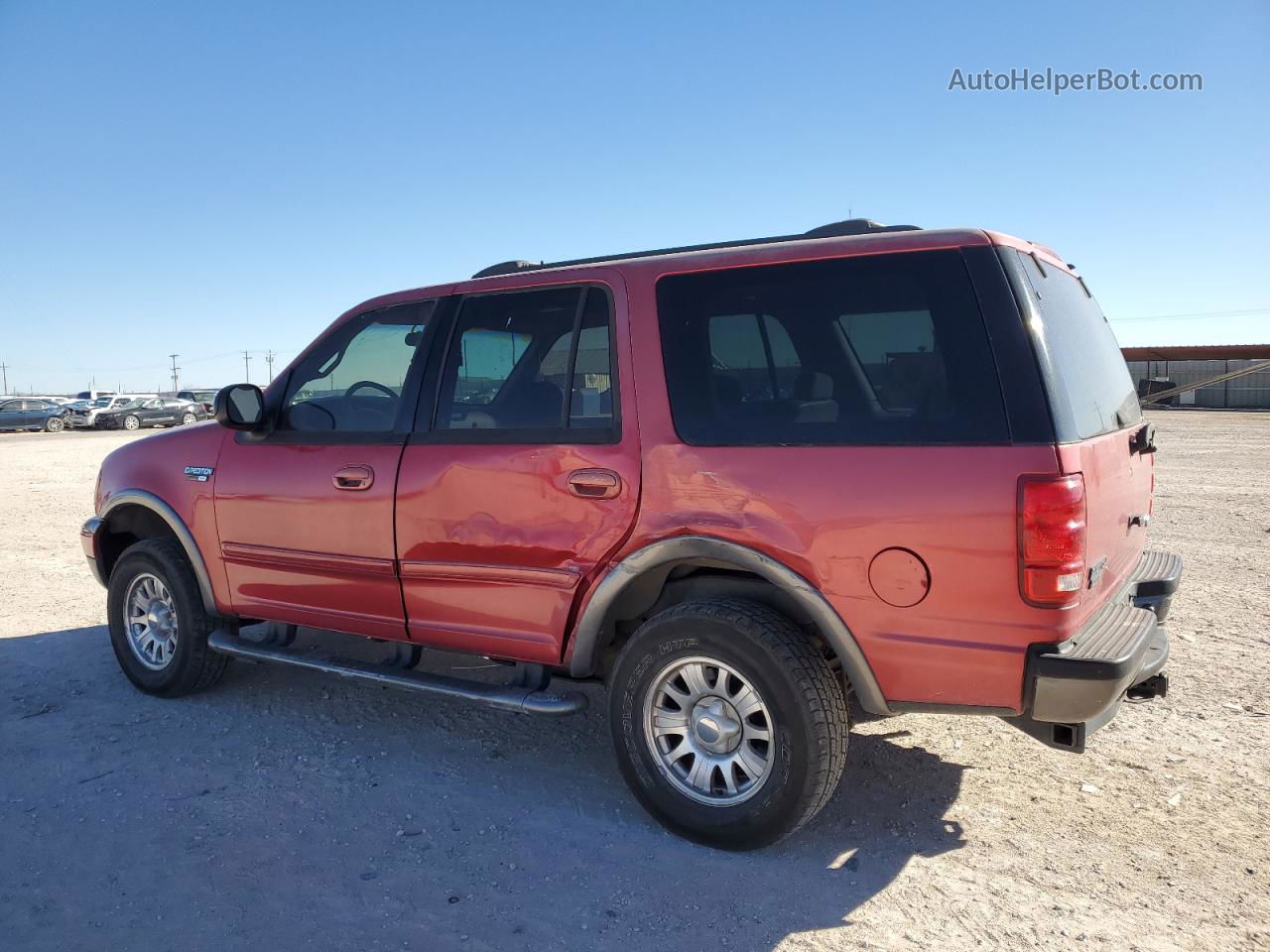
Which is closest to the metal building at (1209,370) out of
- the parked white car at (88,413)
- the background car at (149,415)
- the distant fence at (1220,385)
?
the distant fence at (1220,385)

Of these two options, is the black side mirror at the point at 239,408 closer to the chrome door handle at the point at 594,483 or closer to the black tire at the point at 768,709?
the chrome door handle at the point at 594,483

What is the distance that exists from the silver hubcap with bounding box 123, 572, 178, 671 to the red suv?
2.51ft

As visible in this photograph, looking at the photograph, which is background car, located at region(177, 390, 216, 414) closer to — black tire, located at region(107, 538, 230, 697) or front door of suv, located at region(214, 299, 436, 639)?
black tire, located at region(107, 538, 230, 697)

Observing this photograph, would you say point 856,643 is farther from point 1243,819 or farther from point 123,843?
point 123,843

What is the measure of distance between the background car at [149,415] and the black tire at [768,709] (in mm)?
38860

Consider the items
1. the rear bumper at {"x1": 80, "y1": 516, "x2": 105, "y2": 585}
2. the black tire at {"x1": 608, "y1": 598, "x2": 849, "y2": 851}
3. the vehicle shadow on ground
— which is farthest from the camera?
the rear bumper at {"x1": 80, "y1": 516, "x2": 105, "y2": 585}

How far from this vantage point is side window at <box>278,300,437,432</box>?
166 inches

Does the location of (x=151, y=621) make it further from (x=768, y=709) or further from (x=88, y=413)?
(x=88, y=413)

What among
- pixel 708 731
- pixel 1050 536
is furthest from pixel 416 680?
pixel 1050 536

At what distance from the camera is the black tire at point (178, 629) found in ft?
15.8

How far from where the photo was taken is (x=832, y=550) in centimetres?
304

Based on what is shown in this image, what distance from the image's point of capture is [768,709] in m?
3.15

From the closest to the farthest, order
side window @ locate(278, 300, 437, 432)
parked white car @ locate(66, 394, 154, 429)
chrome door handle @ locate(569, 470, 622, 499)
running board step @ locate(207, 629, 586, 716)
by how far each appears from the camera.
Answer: chrome door handle @ locate(569, 470, 622, 499)
running board step @ locate(207, 629, 586, 716)
side window @ locate(278, 300, 437, 432)
parked white car @ locate(66, 394, 154, 429)

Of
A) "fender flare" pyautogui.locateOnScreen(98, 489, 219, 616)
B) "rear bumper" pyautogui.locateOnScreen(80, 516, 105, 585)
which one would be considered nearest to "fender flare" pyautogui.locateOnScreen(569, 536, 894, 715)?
"fender flare" pyautogui.locateOnScreen(98, 489, 219, 616)
